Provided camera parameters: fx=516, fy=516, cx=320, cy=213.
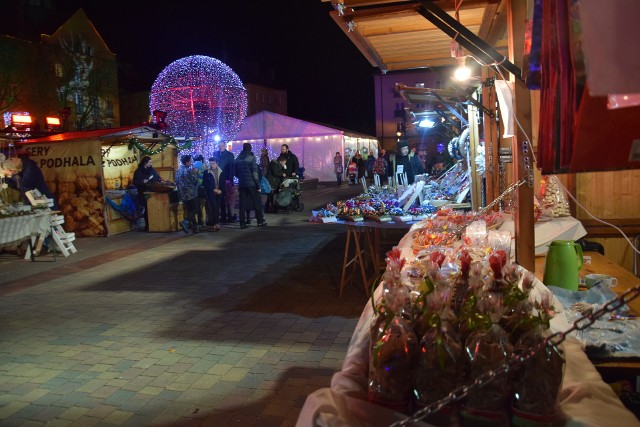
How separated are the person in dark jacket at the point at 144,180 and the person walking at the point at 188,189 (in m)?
1.23

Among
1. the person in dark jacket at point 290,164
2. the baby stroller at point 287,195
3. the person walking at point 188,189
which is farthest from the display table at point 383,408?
the person in dark jacket at point 290,164

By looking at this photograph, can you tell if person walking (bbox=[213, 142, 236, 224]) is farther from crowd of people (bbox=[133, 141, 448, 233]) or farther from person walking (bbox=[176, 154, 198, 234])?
person walking (bbox=[176, 154, 198, 234])

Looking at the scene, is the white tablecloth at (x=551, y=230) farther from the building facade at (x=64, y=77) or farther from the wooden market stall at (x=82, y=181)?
the building facade at (x=64, y=77)

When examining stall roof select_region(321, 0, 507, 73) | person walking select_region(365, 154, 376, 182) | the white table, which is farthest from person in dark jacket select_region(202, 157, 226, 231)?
person walking select_region(365, 154, 376, 182)

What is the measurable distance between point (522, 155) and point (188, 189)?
10.6 m

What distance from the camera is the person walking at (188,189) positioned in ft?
43.0

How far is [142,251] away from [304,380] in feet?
25.2

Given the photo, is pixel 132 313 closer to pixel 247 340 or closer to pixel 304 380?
pixel 247 340

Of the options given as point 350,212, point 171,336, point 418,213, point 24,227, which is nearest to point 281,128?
point 24,227

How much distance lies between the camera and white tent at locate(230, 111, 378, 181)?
1193 inches

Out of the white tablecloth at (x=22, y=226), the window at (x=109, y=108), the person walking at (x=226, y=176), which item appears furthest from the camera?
the window at (x=109, y=108)

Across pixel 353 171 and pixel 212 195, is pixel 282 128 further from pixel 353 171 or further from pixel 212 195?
pixel 212 195

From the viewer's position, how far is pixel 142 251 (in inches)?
439

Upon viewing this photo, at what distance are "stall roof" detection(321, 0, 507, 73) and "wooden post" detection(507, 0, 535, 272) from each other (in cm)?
55
